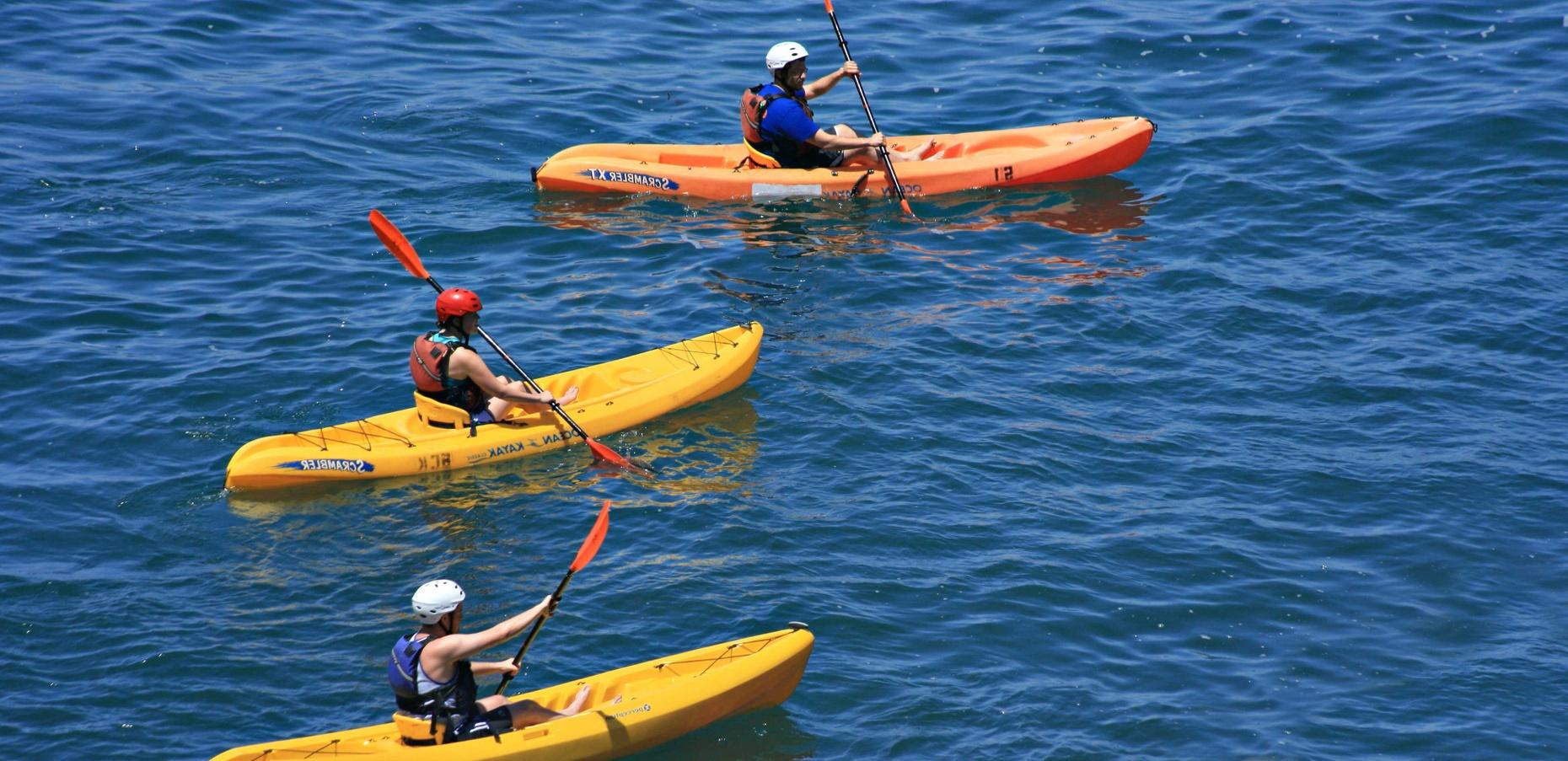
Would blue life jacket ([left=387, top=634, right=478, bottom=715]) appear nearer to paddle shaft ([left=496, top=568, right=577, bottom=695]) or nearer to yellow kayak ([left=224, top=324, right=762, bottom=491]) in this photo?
paddle shaft ([left=496, top=568, right=577, bottom=695])

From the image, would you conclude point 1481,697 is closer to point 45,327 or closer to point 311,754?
point 311,754

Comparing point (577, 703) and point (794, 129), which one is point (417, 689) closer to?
point (577, 703)

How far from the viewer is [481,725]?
7.08 meters

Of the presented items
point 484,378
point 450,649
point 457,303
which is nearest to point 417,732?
point 450,649

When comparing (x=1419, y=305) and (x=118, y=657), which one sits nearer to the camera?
(x=118, y=657)

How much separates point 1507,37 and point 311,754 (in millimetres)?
16627

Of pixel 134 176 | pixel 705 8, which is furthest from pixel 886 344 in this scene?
pixel 705 8

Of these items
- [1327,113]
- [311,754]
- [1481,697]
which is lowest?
[1481,697]

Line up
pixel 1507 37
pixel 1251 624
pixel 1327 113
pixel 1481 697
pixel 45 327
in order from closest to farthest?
pixel 1481 697, pixel 1251 624, pixel 45 327, pixel 1327 113, pixel 1507 37

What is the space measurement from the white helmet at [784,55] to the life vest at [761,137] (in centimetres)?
26

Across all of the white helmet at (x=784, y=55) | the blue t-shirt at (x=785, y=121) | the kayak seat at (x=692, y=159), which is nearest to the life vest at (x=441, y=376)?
the blue t-shirt at (x=785, y=121)

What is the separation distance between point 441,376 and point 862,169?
5842mm

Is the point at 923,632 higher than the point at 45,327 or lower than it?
lower

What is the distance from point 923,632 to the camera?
848 cm
